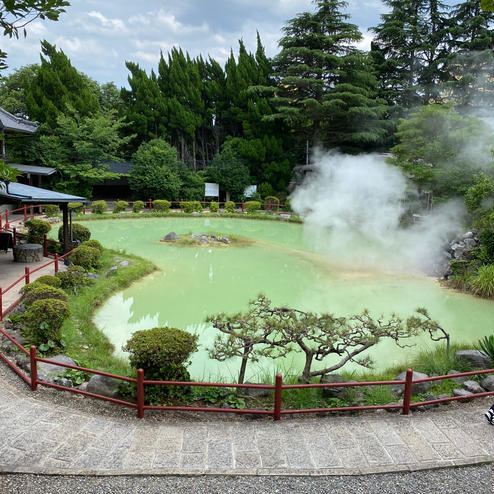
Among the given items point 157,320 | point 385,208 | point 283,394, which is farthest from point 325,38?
point 283,394

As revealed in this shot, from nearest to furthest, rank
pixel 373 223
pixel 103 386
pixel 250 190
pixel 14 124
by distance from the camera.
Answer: pixel 103 386
pixel 373 223
pixel 14 124
pixel 250 190

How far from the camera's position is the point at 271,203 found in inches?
1276

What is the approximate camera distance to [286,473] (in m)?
4.68

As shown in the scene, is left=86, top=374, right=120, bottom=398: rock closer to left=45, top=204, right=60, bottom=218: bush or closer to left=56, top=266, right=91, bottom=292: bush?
left=56, top=266, right=91, bottom=292: bush

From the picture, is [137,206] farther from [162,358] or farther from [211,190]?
[162,358]

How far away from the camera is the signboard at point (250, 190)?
3338 cm

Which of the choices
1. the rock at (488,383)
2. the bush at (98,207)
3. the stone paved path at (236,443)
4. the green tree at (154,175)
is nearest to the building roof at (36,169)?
the bush at (98,207)

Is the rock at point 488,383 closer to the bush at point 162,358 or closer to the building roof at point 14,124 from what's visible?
the bush at point 162,358

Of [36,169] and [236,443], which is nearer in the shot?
[236,443]

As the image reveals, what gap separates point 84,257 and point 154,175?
18557mm

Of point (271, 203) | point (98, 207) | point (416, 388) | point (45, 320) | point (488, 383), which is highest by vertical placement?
point (271, 203)

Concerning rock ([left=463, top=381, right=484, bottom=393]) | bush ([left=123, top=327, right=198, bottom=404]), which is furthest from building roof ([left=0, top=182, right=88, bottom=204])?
rock ([left=463, top=381, right=484, bottom=393])

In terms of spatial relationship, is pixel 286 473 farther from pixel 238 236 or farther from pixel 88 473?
pixel 238 236

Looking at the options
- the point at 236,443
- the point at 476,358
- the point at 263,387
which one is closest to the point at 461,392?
the point at 476,358
